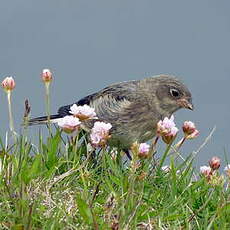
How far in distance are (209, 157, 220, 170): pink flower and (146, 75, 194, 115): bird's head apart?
8.97 ft

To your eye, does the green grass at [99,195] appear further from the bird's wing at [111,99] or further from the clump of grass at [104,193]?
the bird's wing at [111,99]

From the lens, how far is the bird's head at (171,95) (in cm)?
998

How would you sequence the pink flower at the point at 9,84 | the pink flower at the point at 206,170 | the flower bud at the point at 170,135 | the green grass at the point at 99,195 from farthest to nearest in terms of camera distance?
the pink flower at the point at 206,170 < the pink flower at the point at 9,84 < the flower bud at the point at 170,135 < the green grass at the point at 99,195

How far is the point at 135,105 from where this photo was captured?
386 inches

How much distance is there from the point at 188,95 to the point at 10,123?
3649 millimetres

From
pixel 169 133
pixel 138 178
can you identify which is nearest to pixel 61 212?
pixel 138 178

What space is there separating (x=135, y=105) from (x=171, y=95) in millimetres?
622

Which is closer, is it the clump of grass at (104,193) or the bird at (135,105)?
the clump of grass at (104,193)

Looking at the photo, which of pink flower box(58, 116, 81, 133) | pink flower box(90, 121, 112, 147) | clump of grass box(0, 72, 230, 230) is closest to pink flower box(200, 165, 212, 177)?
clump of grass box(0, 72, 230, 230)

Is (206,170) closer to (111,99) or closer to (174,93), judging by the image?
(111,99)

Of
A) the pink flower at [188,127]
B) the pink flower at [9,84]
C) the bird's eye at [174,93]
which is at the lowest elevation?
the bird's eye at [174,93]

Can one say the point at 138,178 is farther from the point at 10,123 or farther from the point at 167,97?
the point at 167,97

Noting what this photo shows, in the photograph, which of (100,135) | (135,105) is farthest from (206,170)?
(135,105)

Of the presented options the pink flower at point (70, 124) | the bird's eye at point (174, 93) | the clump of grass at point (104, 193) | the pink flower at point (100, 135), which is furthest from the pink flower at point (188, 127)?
the bird's eye at point (174, 93)
